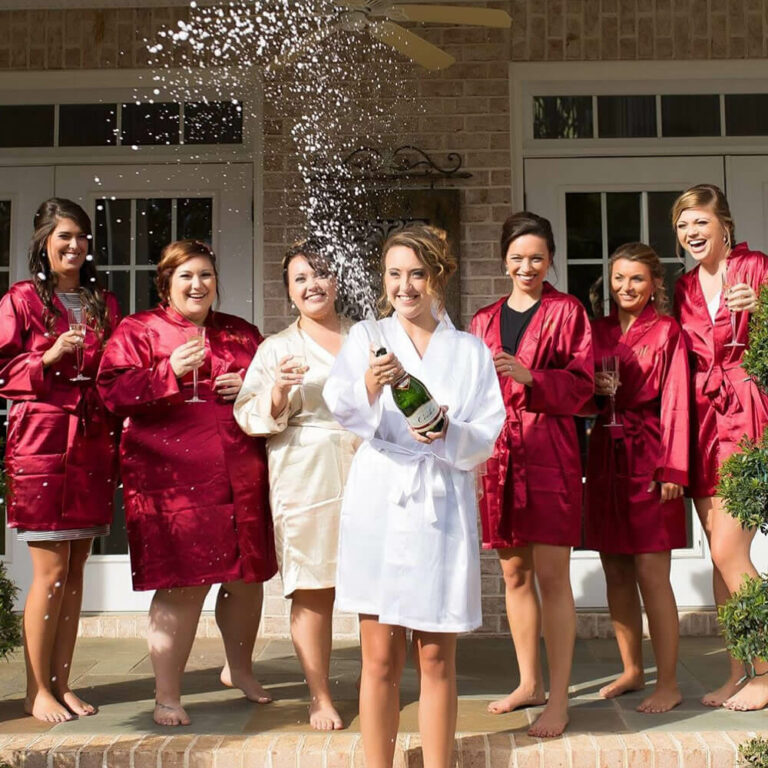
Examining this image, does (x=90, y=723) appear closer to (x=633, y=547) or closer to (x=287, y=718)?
(x=287, y=718)

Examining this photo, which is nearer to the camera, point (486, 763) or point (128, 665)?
point (486, 763)

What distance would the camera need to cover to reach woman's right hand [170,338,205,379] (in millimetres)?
3586

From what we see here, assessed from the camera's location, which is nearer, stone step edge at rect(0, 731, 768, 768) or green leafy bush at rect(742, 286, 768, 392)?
green leafy bush at rect(742, 286, 768, 392)

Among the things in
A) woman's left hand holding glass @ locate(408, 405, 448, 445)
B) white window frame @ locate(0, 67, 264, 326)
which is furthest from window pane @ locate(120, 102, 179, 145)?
woman's left hand holding glass @ locate(408, 405, 448, 445)

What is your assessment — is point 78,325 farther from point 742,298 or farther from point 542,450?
point 742,298

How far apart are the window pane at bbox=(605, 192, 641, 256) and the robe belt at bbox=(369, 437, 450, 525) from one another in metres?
2.90

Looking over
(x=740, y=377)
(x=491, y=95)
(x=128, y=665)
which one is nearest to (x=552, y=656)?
(x=740, y=377)

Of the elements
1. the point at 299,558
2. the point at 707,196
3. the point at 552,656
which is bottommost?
the point at 552,656

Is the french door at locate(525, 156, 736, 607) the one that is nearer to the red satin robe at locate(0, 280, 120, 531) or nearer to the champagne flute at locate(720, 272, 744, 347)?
the champagne flute at locate(720, 272, 744, 347)

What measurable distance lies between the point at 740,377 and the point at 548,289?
0.73 meters

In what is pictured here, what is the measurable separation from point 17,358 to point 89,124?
7.74 feet

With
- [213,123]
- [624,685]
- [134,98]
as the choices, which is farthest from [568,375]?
[134,98]

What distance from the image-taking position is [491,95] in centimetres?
553

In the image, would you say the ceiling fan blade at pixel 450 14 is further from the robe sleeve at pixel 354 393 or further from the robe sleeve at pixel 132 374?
the robe sleeve at pixel 354 393
